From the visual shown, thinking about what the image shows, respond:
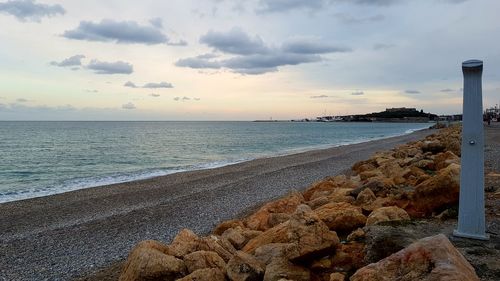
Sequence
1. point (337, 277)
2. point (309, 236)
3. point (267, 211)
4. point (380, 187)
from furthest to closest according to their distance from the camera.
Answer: point (267, 211) → point (380, 187) → point (309, 236) → point (337, 277)

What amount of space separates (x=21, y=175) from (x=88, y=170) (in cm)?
390

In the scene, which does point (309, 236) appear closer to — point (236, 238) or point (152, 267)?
point (152, 267)

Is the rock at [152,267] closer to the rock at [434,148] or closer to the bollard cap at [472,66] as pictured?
the bollard cap at [472,66]

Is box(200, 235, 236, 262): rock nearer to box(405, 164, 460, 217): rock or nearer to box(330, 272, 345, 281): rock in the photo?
box(330, 272, 345, 281): rock

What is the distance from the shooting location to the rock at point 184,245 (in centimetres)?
561

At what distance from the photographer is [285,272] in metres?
4.48

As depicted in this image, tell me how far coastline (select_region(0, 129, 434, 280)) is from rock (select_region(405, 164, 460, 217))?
4978 millimetres

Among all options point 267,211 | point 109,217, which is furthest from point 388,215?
point 109,217

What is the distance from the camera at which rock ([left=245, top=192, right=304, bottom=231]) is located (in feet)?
25.7

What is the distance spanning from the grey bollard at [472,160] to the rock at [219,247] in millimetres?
2986

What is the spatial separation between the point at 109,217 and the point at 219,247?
21.7 ft

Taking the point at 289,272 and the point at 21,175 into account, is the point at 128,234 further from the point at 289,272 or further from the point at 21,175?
the point at 21,175

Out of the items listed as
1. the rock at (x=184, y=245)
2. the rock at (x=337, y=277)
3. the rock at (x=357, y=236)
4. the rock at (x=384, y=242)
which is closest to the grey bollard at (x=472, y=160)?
the rock at (x=384, y=242)

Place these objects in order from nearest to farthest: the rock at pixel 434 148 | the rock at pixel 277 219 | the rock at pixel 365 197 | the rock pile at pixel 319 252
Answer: the rock pile at pixel 319 252 → the rock at pixel 277 219 → the rock at pixel 365 197 → the rock at pixel 434 148
